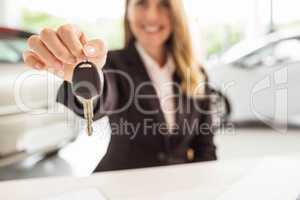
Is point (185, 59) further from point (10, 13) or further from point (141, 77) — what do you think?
point (10, 13)

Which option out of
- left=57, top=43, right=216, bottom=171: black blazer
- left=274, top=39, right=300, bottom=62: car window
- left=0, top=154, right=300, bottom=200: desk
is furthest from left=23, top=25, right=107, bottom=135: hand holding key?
left=274, top=39, right=300, bottom=62: car window

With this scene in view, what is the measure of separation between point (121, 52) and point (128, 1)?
11 cm

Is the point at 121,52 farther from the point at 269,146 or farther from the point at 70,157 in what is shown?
the point at 269,146

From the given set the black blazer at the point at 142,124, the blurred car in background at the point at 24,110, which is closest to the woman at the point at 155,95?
the black blazer at the point at 142,124

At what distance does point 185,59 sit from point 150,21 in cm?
12

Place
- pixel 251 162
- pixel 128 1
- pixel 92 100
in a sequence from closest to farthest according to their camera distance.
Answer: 1. pixel 92 100
2. pixel 128 1
3. pixel 251 162

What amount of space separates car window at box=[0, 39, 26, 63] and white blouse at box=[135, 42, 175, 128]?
10.7 inches

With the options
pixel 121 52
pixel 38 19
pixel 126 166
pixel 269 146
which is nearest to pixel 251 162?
pixel 269 146

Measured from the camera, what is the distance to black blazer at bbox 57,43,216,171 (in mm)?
935

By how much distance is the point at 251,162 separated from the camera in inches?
40.7

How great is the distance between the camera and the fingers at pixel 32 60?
2.67 feet

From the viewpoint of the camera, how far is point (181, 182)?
3.06 ft

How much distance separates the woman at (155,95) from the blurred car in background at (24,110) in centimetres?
11

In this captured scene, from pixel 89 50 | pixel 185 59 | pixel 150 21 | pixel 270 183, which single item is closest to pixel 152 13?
pixel 150 21
